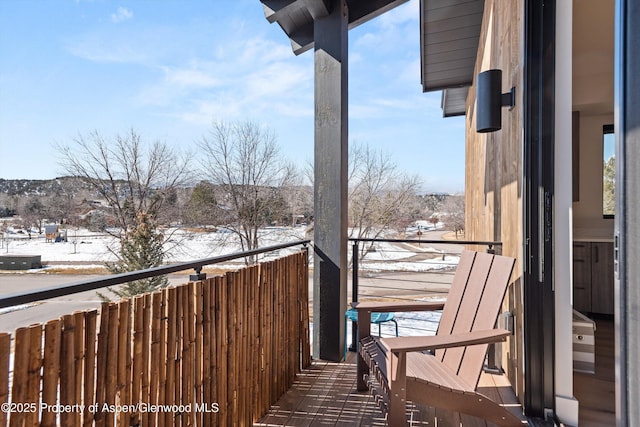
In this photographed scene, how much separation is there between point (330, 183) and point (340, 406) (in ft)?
4.79

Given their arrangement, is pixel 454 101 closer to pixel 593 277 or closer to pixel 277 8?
pixel 593 277

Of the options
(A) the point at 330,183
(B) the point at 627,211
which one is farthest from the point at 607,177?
(B) the point at 627,211

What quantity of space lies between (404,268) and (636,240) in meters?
12.6

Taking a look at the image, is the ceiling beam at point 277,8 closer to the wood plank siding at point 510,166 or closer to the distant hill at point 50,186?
the wood plank siding at point 510,166

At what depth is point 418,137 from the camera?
1569 cm

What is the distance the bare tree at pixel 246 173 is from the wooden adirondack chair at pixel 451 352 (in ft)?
42.2

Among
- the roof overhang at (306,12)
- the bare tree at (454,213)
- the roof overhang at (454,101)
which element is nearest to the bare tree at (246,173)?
the bare tree at (454,213)

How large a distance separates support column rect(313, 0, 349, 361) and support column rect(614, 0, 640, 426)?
6.52 feet

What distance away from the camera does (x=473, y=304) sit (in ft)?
6.86

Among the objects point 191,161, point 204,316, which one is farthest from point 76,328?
point 191,161

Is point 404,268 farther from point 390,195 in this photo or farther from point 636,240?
point 636,240

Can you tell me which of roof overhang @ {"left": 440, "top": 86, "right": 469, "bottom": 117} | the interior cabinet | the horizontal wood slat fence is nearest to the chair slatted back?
the horizontal wood slat fence

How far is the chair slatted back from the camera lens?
187 cm

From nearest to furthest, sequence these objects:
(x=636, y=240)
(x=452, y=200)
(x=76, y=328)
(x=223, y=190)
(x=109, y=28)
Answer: (x=636, y=240), (x=76, y=328), (x=452, y=200), (x=223, y=190), (x=109, y=28)
